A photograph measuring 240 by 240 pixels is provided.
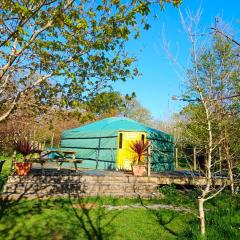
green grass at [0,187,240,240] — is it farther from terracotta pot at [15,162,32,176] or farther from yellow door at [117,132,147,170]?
yellow door at [117,132,147,170]

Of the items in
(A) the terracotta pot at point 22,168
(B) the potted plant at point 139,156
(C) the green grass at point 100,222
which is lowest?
(C) the green grass at point 100,222

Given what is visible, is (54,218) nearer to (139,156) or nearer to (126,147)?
(139,156)

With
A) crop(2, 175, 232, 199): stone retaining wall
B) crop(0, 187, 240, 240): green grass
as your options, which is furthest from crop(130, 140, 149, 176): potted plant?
crop(0, 187, 240, 240): green grass

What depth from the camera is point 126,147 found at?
14.7m

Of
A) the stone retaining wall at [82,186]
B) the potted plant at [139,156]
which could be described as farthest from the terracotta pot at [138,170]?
the stone retaining wall at [82,186]

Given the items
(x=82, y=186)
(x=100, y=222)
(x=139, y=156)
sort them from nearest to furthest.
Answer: (x=100, y=222) → (x=82, y=186) → (x=139, y=156)

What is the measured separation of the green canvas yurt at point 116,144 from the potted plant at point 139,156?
584 millimetres

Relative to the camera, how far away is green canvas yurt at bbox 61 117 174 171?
48.4ft

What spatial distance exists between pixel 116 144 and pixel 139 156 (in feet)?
5.81

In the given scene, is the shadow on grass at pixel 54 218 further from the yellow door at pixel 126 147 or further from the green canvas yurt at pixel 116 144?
the green canvas yurt at pixel 116 144

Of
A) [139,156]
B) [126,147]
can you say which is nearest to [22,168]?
[139,156]

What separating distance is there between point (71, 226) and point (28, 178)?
143 inches

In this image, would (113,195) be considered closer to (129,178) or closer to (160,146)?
(129,178)

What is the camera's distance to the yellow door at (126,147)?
576 inches
